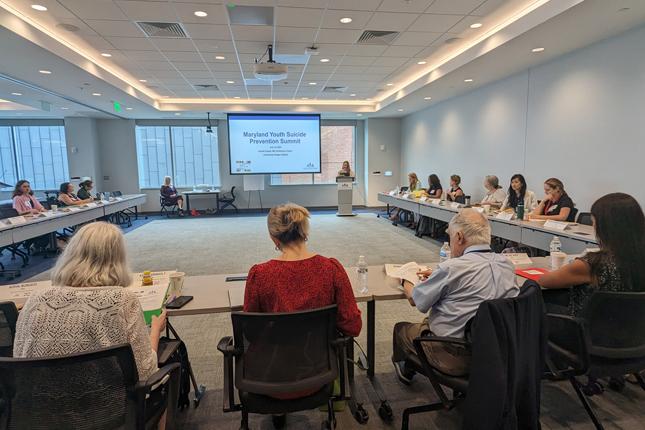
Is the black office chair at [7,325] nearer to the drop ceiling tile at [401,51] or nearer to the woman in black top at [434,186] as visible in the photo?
the drop ceiling tile at [401,51]

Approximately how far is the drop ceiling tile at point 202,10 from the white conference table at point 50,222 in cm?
311

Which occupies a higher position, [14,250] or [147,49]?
[147,49]

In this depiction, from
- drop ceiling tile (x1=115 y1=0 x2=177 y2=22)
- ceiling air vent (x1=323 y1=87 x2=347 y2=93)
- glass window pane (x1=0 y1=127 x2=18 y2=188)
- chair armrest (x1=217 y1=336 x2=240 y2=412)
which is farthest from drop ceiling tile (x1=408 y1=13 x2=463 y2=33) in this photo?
glass window pane (x1=0 y1=127 x2=18 y2=188)

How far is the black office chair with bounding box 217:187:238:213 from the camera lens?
36.1 ft

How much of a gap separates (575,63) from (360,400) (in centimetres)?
530

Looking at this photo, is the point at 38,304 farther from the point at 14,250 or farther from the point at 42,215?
the point at 14,250

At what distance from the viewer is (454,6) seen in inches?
158

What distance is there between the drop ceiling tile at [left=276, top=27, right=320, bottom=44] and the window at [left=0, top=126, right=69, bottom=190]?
29.9 ft

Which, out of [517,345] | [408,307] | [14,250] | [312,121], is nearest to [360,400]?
[517,345]

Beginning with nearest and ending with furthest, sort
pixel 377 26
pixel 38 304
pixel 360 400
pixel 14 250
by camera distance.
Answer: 1. pixel 38 304
2. pixel 360 400
3. pixel 377 26
4. pixel 14 250

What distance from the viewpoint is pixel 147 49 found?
5.24m

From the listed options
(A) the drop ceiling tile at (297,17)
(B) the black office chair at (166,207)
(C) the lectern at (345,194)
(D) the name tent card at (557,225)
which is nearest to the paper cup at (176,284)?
(A) the drop ceiling tile at (297,17)

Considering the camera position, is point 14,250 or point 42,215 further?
point 14,250

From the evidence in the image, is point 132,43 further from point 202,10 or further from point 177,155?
point 177,155
